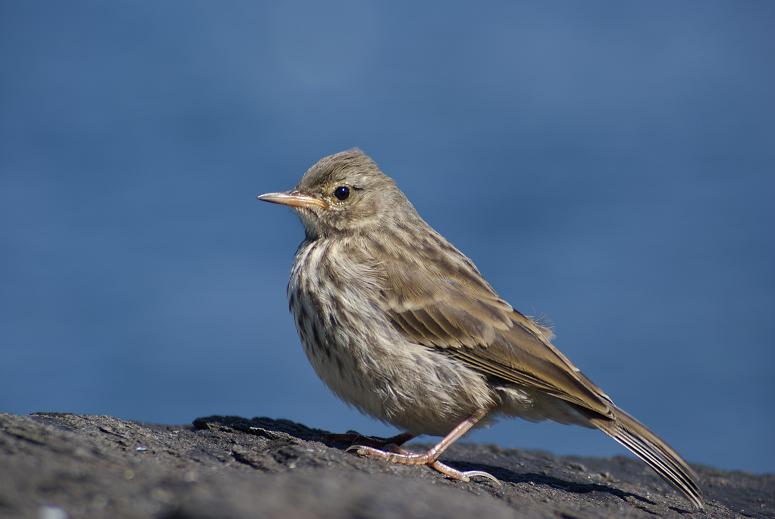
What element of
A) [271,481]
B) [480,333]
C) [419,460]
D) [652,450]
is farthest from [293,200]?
[271,481]

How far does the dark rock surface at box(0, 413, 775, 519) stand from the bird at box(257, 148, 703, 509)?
0.45 meters

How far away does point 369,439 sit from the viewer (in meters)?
6.75

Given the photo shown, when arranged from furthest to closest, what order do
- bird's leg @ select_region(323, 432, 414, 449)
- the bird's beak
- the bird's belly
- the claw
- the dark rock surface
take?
1. the bird's beak
2. bird's leg @ select_region(323, 432, 414, 449)
3. the bird's belly
4. the claw
5. the dark rock surface

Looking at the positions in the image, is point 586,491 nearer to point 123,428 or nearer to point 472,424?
point 472,424

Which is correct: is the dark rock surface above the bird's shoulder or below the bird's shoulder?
below

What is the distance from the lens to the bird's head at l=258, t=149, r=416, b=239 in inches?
275

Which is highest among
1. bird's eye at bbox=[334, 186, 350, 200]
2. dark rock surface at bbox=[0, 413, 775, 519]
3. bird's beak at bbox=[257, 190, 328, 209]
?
bird's eye at bbox=[334, 186, 350, 200]

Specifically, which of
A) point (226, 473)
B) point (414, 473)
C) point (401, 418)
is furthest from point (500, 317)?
point (226, 473)

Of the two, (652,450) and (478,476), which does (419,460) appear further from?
(652,450)

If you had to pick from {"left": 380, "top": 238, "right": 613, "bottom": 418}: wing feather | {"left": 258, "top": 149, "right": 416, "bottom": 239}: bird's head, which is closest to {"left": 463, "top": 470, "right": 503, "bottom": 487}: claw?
{"left": 380, "top": 238, "right": 613, "bottom": 418}: wing feather

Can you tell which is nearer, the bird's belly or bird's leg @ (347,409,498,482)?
bird's leg @ (347,409,498,482)

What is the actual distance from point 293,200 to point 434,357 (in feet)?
6.12

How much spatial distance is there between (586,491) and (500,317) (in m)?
1.39

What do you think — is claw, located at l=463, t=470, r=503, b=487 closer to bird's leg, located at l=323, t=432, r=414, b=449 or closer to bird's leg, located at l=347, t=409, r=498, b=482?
bird's leg, located at l=347, t=409, r=498, b=482
